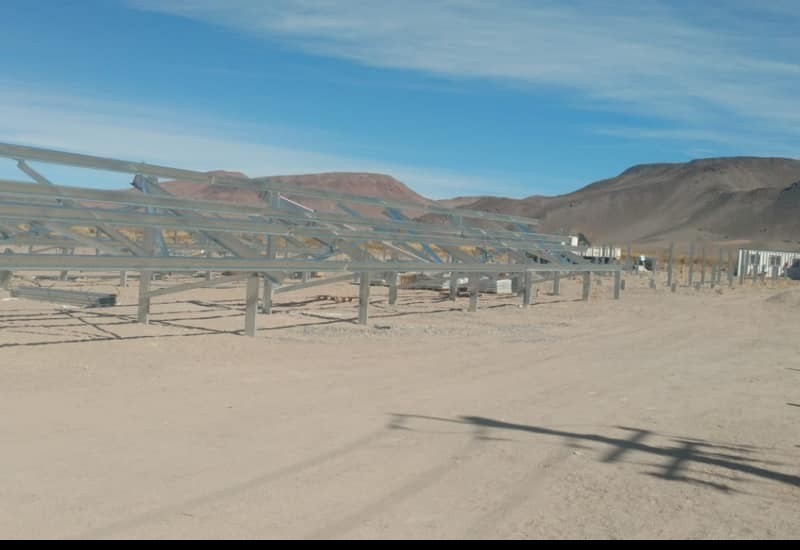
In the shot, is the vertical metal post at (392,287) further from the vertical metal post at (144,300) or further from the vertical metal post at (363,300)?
the vertical metal post at (144,300)

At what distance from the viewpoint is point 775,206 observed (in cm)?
10875

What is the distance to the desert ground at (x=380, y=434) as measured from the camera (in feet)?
12.8

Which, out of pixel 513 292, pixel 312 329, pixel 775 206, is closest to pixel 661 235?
pixel 775 206

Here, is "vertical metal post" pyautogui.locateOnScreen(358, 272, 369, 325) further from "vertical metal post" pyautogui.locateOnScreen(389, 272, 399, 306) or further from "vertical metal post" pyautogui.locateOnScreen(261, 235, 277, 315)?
"vertical metal post" pyautogui.locateOnScreen(389, 272, 399, 306)

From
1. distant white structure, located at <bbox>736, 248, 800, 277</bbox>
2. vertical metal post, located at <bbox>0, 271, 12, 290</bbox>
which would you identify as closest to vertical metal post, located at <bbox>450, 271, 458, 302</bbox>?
vertical metal post, located at <bbox>0, 271, 12, 290</bbox>

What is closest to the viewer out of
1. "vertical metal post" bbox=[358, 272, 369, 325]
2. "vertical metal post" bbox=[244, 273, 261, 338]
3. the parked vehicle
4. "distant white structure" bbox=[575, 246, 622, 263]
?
"vertical metal post" bbox=[244, 273, 261, 338]

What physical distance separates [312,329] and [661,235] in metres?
107

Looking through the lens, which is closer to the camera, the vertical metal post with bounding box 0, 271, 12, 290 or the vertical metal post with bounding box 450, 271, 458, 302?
the vertical metal post with bounding box 0, 271, 12, 290

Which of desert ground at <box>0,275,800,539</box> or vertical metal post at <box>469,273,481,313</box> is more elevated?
vertical metal post at <box>469,273,481,313</box>

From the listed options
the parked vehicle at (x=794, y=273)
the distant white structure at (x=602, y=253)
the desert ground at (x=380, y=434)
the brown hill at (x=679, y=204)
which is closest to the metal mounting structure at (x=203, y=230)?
the desert ground at (x=380, y=434)

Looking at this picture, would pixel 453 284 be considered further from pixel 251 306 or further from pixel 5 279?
pixel 5 279

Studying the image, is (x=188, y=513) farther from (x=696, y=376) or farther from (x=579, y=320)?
(x=579, y=320)

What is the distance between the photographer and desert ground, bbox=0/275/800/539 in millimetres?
3887

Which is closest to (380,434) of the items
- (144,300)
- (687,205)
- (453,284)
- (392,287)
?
(144,300)
